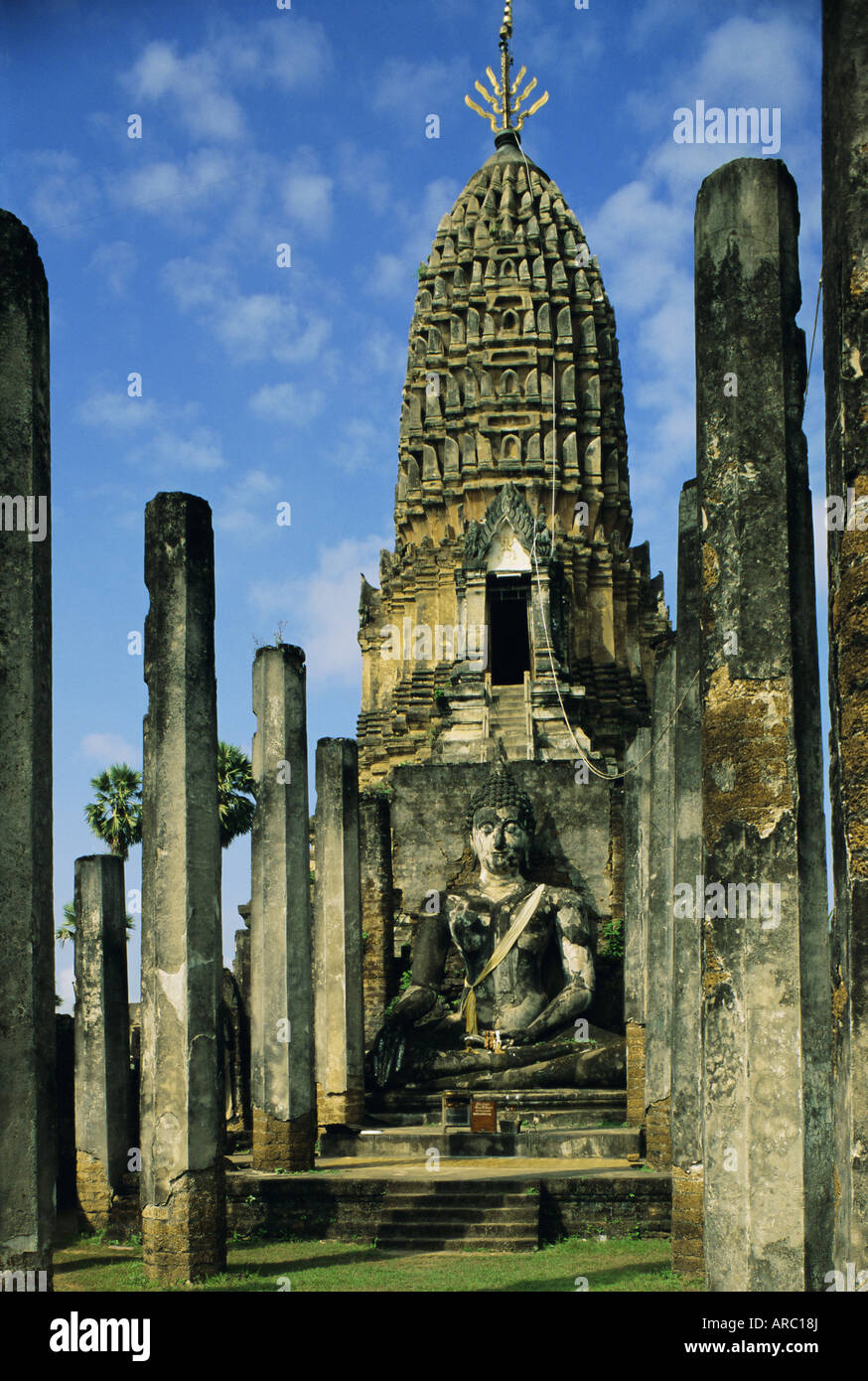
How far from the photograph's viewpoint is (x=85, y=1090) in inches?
661

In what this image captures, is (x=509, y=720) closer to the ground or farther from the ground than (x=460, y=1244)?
farther from the ground

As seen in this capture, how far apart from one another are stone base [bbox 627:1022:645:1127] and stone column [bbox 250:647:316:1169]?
4089 millimetres

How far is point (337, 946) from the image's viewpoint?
1994 centimetres

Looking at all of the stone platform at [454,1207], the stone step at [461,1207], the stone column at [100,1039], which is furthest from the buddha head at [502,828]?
the stone step at [461,1207]

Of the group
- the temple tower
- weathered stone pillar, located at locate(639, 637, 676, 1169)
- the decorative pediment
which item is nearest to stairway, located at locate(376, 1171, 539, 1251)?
weathered stone pillar, located at locate(639, 637, 676, 1169)

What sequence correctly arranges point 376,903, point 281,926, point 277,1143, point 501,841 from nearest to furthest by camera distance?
point 277,1143, point 281,926, point 501,841, point 376,903

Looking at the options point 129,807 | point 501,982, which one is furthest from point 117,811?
point 501,982

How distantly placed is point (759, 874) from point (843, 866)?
1.99m

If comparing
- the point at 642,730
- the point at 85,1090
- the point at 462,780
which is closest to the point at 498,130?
the point at 462,780

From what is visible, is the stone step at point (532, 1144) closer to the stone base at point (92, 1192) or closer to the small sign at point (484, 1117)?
the small sign at point (484, 1117)

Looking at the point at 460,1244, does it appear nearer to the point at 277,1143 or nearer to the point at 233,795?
the point at 277,1143

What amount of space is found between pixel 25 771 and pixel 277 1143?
29.0ft

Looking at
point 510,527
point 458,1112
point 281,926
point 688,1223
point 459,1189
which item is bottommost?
point 459,1189

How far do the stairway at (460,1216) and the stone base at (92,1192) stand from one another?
10.8 feet
